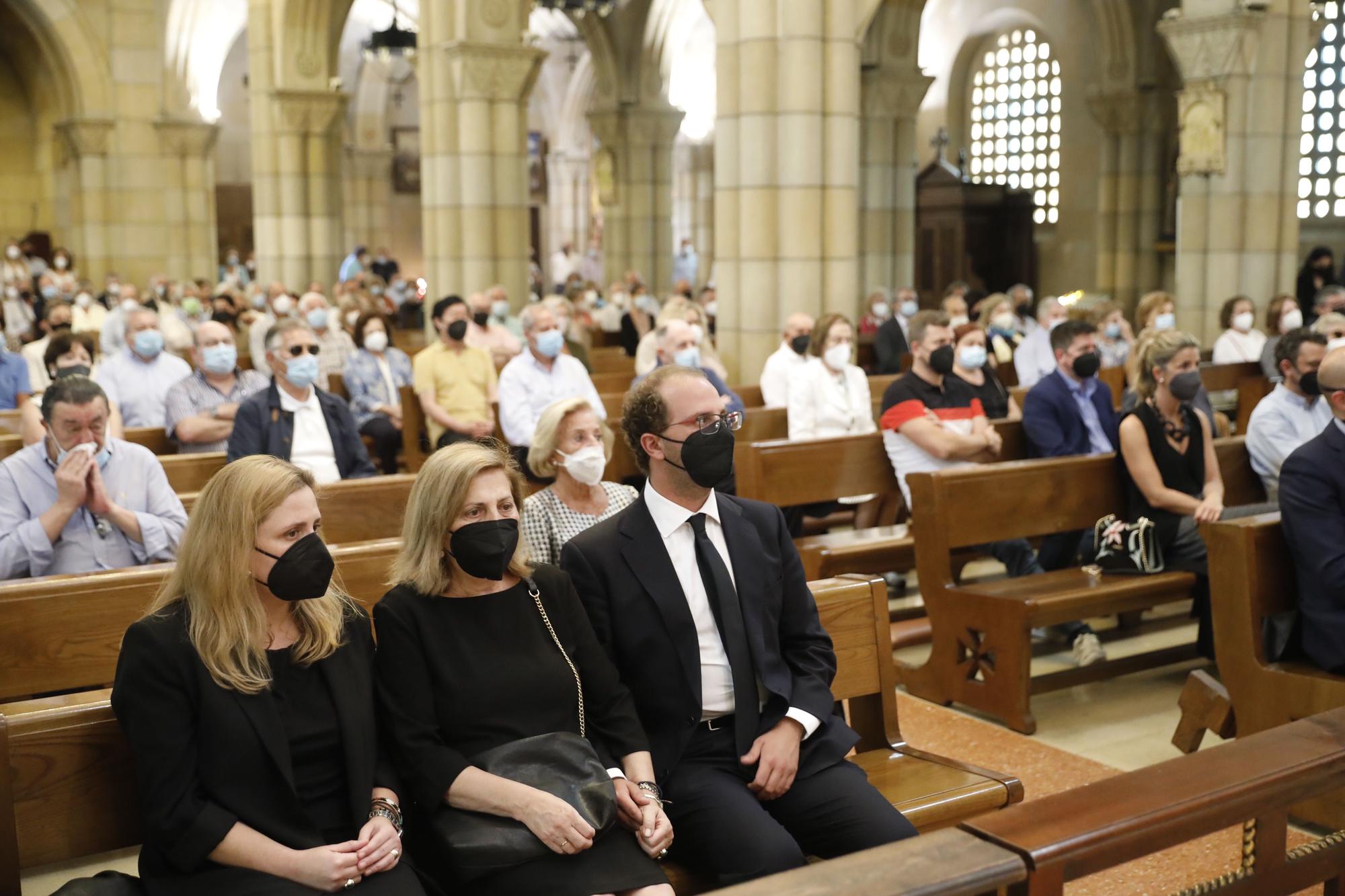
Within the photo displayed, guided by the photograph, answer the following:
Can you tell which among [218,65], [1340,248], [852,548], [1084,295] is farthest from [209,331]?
[218,65]

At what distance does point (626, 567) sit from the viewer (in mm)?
3238

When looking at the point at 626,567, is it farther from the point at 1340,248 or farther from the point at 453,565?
the point at 1340,248

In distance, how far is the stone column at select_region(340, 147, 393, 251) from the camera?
3078cm

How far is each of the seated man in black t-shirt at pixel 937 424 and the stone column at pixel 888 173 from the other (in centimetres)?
1098

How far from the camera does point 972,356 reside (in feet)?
23.3

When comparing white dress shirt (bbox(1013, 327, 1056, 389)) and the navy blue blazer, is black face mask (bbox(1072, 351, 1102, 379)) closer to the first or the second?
the navy blue blazer

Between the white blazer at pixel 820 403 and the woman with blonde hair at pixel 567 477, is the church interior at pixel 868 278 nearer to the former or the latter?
the white blazer at pixel 820 403

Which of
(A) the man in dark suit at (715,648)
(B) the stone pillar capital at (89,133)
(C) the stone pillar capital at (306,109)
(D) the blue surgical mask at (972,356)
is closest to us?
(A) the man in dark suit at (715,648)

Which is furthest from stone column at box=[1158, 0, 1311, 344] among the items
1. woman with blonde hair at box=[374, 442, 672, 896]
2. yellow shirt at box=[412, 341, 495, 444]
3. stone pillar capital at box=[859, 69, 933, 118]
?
woman with blonde hair at box=[374, 442, 672, 896]

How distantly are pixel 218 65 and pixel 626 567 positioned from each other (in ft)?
79.0

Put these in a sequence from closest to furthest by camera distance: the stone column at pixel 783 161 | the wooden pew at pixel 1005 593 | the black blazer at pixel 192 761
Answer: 1. the black blazer at pixel 192 761
2. the wooden pew at pixel 1005 593
3. the stone column at pixel 783 161

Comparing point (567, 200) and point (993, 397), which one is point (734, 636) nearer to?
point (993, 397)

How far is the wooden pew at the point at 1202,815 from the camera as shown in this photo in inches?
83.3

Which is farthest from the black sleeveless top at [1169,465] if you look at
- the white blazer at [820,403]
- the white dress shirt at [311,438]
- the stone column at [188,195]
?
the stone column at [188,195]
